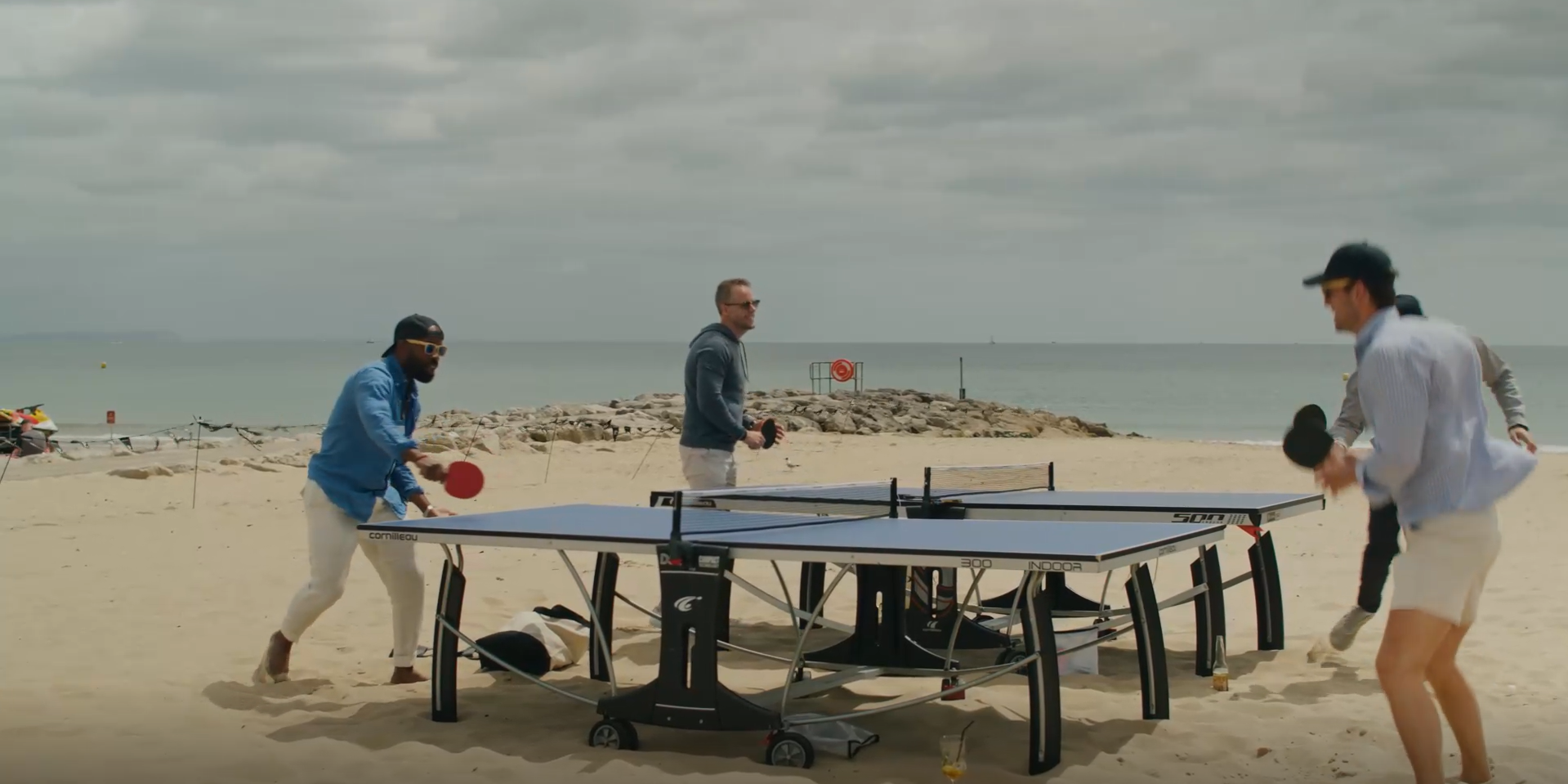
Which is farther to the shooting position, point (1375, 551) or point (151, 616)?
point (151, 616)

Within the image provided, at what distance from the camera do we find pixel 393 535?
5406mm

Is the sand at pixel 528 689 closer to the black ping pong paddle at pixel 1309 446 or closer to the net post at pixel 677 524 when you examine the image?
the net post at pixel 677 524

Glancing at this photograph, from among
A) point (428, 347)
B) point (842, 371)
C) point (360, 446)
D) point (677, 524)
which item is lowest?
point (677, 524)

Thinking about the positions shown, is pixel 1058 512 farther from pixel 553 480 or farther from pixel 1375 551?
pixel 553 480

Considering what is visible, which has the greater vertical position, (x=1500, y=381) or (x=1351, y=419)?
(x=1500, y=381)

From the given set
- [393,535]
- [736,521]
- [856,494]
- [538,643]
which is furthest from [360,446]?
[856,494]

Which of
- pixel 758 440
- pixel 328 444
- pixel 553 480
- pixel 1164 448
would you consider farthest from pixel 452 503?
pixel 1164 448

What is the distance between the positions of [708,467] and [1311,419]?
4.11 m

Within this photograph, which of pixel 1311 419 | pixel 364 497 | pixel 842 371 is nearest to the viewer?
pixel 1311 419

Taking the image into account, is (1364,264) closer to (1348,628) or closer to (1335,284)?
(1335,284)

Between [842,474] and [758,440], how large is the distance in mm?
9880

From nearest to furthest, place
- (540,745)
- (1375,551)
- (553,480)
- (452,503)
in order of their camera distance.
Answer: (540,745) → (1375,551) → (452,503) → (553,480)

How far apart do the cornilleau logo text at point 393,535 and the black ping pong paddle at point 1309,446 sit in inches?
121

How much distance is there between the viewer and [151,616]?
7.90 m
